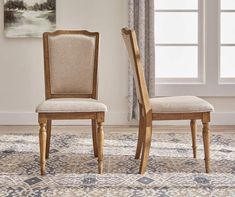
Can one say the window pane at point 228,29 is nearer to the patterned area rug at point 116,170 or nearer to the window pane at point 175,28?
the window pane at point 175,28

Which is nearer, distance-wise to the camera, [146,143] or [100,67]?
[146,143]

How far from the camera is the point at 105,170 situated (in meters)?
3.04

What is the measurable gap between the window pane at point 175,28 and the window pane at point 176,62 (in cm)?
10

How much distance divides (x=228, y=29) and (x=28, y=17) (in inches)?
96.6

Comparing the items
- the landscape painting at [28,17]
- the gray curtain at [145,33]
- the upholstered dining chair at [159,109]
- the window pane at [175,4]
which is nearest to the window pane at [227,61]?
the window pane at [175,4]

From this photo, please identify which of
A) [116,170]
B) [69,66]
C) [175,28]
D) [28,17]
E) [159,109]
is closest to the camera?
[159,109]

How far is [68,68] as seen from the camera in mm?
3576

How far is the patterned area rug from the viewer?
2572 mm

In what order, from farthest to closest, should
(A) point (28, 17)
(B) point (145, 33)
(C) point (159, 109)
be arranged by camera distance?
(A) point (28, 17) → (B) point (145, 33) → (C) point (159, 109)

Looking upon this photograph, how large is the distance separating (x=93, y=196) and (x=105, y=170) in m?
0.58

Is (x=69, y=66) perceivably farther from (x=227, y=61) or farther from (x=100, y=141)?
(x=227, y=61)

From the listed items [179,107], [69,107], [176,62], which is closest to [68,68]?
[69,107]

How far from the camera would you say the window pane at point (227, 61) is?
5.23 meters

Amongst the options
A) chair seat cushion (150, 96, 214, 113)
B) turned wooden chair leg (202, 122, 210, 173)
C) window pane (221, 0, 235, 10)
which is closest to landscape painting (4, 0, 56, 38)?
window pane (221, 0, 235, 10)
